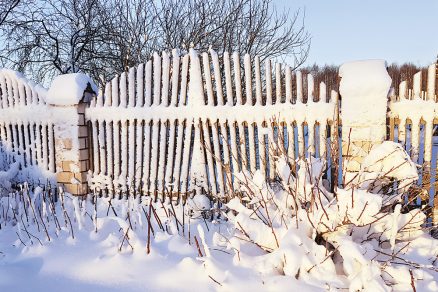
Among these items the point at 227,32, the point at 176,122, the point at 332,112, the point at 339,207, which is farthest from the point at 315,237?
the point at 227,32

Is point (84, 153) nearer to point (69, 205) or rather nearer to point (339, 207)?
point (69, 205)

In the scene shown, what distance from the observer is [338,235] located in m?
2.24

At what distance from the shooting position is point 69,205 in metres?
4.52

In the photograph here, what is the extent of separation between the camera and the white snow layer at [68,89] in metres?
4.66

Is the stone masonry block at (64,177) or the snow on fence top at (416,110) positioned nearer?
the snow on fence top at (416,110)

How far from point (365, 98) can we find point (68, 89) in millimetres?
3902

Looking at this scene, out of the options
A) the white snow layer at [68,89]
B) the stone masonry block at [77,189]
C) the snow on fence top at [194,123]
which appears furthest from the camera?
the stone masonry block at [77,189]

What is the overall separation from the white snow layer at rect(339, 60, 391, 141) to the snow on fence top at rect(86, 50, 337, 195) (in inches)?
7.1

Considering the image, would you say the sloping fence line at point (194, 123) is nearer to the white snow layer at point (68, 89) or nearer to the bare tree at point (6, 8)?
the white snow layer at point (68, 89)

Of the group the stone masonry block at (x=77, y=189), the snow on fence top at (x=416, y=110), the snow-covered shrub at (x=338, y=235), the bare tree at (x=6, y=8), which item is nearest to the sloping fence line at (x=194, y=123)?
the snow on fence top at (x=416, y=110)

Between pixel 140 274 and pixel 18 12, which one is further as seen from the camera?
pixel 18 12

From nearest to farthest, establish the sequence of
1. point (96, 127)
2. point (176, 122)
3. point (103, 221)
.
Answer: point (103, 221)
point (176, 122)
point (96, 127)

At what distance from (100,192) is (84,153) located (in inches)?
24.6

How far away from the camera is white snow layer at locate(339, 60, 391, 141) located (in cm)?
309
